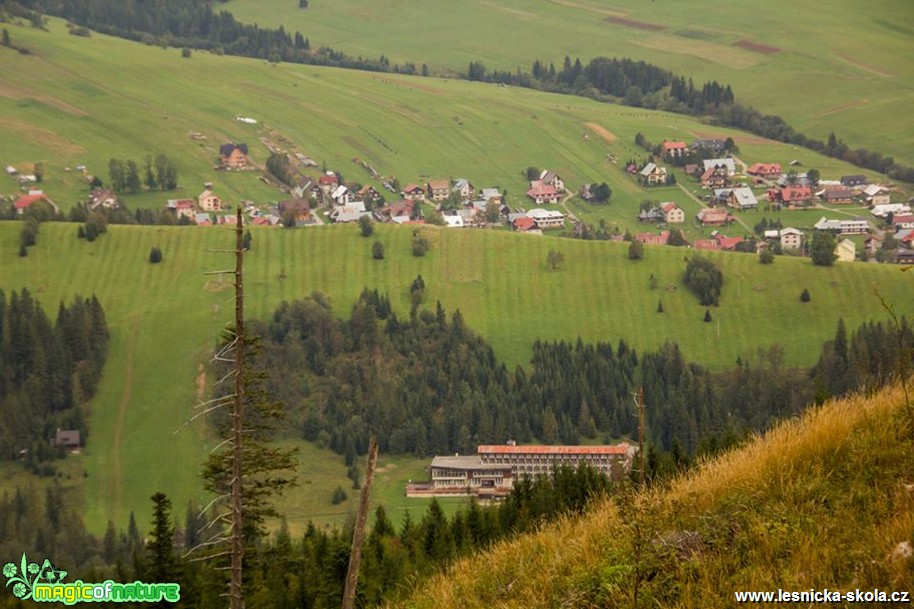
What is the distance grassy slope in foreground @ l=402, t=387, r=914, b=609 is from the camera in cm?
1866

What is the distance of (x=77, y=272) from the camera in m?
190

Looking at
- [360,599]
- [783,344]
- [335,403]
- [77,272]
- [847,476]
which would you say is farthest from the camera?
[77,272]

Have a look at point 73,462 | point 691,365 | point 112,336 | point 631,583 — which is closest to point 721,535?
point 631,583

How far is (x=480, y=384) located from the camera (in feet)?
536

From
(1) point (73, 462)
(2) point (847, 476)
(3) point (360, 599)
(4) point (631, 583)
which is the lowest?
(1) point (73, 462)

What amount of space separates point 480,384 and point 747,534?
470 feet

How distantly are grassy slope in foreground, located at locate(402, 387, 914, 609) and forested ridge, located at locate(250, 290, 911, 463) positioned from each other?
388 feet

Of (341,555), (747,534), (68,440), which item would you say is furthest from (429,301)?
(747,534)

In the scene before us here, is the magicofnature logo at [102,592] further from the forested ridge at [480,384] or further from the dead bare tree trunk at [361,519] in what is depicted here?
the forested ridge at [480,384]

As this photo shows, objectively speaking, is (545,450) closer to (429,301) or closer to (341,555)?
(429,301)

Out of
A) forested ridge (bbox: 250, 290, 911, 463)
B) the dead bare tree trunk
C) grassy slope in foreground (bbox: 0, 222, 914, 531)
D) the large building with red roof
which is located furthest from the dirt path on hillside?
the dead bare tree trunk

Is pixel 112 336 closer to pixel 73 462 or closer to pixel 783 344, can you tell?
pixel 73 462

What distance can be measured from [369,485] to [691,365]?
150m

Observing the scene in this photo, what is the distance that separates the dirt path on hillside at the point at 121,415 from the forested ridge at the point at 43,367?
3815 mm
